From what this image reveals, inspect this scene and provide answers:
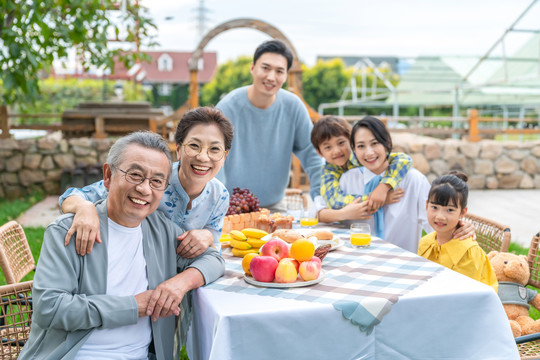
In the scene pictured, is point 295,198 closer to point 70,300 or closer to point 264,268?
point 264,268

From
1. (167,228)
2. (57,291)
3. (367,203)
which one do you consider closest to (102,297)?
(57,291)

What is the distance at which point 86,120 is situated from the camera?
10.7 metres

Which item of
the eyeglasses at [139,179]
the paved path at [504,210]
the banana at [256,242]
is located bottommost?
the paved path at [504,210]

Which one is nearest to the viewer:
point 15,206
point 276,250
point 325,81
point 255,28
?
point 276,250

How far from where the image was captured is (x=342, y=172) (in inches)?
135

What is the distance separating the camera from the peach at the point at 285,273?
6.86 ft

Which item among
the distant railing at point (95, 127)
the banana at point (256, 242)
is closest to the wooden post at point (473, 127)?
the distant railing at point (95, 127)

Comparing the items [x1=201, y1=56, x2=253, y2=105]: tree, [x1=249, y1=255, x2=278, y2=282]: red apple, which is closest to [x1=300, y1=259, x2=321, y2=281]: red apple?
[x1=249, y1=255, x2=278, y2=282]: red apple

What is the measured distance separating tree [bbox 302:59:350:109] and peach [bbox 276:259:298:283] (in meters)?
47.0

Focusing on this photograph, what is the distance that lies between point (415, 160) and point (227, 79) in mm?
44185

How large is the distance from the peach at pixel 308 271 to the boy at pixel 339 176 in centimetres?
110

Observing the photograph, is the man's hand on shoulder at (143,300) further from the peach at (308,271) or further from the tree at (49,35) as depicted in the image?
the tree at (49,35)

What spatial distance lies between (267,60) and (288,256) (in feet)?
5.63

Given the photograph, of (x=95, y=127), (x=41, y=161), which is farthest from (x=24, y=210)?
(x=95, y=127)
